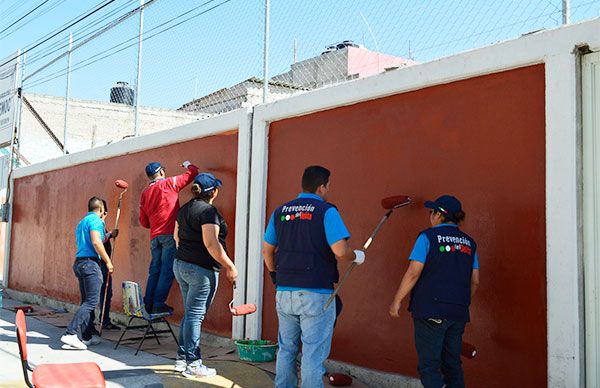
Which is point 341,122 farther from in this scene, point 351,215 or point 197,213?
point 197,213

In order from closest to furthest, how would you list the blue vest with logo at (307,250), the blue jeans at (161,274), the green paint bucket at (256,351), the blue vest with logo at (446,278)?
1. the blue vest with logo at (446,278)
2. the blue vest with logo at (307,250)
3. the green paint bucket at (256,351)
4. the blue jeans at (161,274)

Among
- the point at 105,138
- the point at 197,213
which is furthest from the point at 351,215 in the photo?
the point at 105,138

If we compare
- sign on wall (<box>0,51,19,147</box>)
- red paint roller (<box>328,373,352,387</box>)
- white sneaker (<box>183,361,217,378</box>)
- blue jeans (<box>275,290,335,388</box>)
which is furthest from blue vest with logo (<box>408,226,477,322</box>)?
sign on wall (<box>0,51,19,147</box>)

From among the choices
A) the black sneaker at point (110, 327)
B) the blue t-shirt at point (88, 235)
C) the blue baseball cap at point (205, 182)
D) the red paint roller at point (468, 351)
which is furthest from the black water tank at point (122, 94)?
the red paint roller at point (468, 351)

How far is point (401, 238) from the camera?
5.05 m

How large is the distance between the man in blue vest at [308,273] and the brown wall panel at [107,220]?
2.69 metres

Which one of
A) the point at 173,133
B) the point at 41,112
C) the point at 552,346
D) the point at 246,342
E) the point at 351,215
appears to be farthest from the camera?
the point at 41,112

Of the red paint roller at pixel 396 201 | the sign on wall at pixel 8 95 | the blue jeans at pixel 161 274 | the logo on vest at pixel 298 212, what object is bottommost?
the blue jeans at pixel 161 274

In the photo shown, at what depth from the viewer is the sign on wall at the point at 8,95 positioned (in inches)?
548

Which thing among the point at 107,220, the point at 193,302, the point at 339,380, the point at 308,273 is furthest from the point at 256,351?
the point at 107,220

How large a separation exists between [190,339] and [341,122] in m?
2.38

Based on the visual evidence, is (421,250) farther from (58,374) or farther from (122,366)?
(122,366)

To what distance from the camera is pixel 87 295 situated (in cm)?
684

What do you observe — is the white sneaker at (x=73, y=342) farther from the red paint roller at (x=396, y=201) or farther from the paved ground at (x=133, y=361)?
the red paint roller at (x=396, y=201)
